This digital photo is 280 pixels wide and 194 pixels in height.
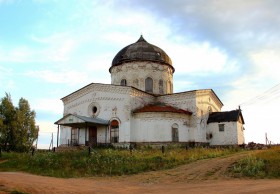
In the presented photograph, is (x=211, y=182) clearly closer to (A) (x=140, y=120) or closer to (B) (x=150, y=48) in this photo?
(A) (x=140, y=120)

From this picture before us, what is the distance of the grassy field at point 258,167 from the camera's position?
1402 centimetres

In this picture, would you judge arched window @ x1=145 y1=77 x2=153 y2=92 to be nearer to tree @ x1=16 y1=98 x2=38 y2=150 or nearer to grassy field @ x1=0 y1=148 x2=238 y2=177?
grassy field @ x1=0 y1=148 x2=238 y2=177

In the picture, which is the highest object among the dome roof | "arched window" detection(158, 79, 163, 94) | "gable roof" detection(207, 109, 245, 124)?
the dome roof

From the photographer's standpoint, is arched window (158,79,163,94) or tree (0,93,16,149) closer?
tree (0,93,16,149)

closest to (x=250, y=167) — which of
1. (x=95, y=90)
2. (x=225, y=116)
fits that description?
(x=225, y=116)

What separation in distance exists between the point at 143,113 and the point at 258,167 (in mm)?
13488

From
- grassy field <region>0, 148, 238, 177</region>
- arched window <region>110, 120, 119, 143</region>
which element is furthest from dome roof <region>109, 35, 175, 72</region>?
grassy field <region>0, 148, 238, 177</region>

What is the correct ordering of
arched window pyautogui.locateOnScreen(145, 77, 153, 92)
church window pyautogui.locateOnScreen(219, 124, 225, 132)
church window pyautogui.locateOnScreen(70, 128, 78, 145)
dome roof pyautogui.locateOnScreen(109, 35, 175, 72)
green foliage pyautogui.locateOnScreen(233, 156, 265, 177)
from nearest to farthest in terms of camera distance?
green foliage pyautogui.locateOnScreen(233, 156, 265, 177)
church window pyautogui.locateOnScreen(70, 128, 78, 145)
church window pyautogui.locateOnScreen(219, 124, 225, 132)
arched window pyautogui.locateOnScreen(145, 77, 153, 92)
dome roof pyautogui.locateOnScreen(109, 35, 175, 72)

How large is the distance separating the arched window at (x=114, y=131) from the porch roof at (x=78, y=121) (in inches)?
22.5

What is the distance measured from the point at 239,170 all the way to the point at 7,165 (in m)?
14.0

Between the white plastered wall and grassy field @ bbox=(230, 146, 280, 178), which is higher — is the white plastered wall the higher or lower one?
the higher one

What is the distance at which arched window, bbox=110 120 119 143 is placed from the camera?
27266 mm

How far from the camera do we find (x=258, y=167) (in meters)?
14.7

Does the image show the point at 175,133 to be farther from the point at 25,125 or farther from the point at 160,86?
the point at 25,125
